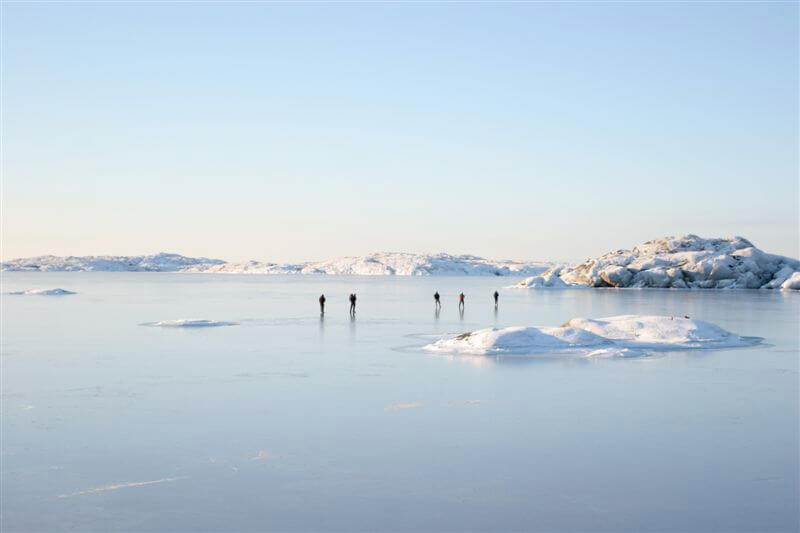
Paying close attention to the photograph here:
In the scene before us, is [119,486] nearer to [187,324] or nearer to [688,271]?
[187,324]

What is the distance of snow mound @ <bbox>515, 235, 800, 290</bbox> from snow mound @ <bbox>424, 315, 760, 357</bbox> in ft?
215

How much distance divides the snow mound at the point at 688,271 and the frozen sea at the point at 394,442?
236ft

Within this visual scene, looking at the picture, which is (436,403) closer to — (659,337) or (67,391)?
(67,391)

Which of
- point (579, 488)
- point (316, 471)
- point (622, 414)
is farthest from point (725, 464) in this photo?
point (316, 471)

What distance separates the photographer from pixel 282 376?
17594 millimetres

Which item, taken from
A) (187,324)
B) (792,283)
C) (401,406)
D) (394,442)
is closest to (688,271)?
(792,283)

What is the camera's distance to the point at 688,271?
89.9 metres

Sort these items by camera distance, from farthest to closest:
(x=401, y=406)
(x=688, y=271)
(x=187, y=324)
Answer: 1. (x=688, y=271)
2. (x=187, y=324)
3. (x=401, y=406)

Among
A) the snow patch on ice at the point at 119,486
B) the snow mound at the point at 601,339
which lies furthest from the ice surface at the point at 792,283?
the snow patch on ice at the point at 119,486

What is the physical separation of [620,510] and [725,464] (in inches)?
105

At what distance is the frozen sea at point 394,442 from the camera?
810cm

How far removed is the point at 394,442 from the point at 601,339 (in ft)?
47.6

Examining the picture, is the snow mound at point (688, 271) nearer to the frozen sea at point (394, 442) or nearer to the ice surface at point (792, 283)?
the ice surface at point (792, 283)

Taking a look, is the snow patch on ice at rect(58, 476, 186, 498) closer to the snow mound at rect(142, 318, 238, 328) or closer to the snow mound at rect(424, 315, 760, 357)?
the snow mound at rect(424, 315, 760, 357)
